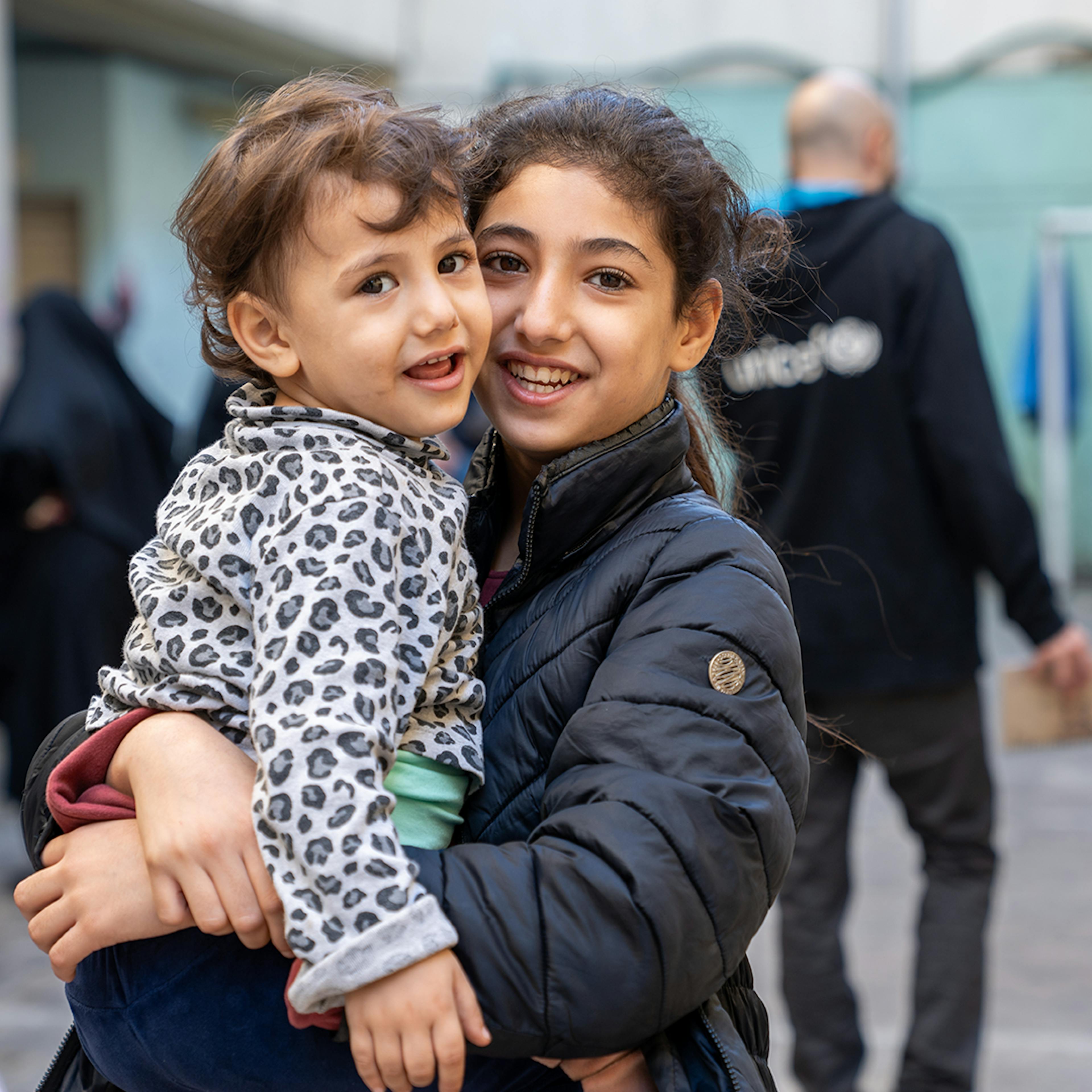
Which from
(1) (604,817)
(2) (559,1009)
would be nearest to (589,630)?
(1) (604,817)

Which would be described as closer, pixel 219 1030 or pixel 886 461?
pixel 219 1030

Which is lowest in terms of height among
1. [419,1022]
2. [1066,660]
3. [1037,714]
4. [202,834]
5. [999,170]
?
[1037,714]

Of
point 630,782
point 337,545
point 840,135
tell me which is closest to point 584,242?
point 337,545

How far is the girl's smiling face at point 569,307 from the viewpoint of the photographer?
1473 millimetres

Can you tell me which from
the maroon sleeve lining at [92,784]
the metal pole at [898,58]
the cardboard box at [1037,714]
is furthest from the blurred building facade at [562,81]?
the maroon sleeve lining at [92,784]

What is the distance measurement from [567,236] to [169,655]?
576 mm

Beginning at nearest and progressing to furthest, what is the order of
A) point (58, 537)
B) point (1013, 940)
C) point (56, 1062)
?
point (56, 1062) < point (1013, 940) < point (58, 537)

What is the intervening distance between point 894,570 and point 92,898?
230 centimetres

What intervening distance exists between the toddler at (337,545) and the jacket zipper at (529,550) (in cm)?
10

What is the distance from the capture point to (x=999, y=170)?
11.3m

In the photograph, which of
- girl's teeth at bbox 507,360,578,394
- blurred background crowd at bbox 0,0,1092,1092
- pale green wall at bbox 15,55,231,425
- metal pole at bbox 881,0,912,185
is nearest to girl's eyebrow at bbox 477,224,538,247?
girl's teeth at bbox 507,360,578,394

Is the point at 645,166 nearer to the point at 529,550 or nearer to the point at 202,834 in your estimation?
the point at 529,550

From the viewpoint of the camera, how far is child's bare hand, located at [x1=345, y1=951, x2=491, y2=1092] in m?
1.12

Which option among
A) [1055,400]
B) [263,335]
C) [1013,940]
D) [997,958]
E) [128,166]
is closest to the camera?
[263,335]
